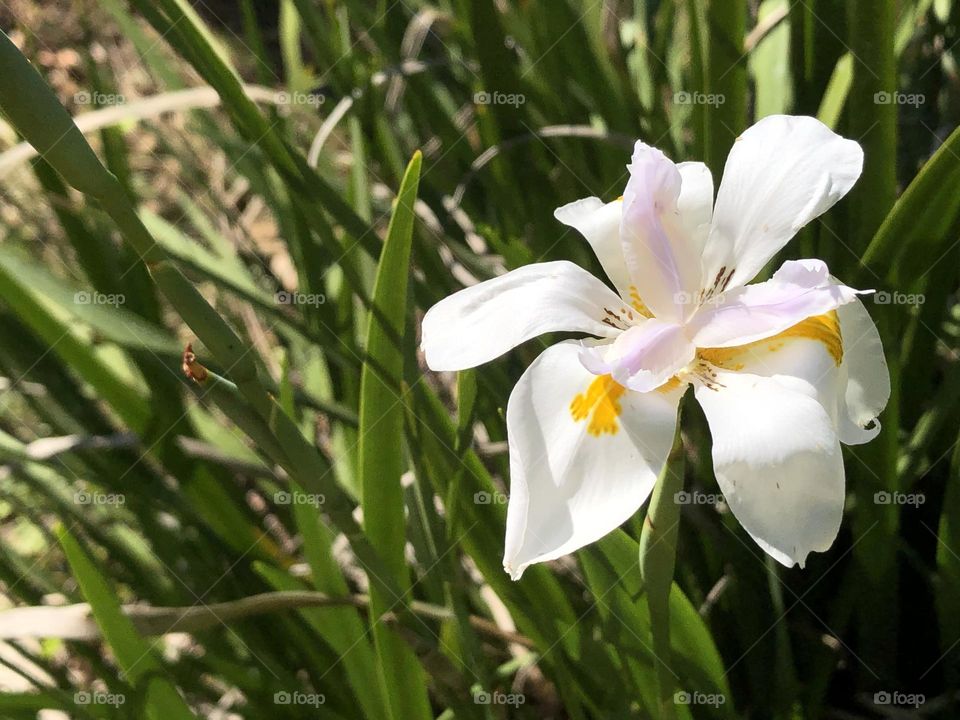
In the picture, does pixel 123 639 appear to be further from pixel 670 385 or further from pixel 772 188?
pixel 772 188

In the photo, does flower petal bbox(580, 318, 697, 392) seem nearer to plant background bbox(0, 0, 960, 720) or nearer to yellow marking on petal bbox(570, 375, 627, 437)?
yellow marking on petal bbox(570, 375, 627, 437)

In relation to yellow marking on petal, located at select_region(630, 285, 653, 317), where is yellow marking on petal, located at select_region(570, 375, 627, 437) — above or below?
below

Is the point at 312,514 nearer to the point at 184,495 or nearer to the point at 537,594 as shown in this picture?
the point at 537,594

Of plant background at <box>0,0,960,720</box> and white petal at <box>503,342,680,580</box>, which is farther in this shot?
plant background at <box>0,0,960,720</box>

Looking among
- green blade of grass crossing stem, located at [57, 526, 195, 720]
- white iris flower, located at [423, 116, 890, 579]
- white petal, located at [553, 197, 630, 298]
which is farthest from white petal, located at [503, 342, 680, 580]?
green blade of grass crossing stem, located at [57, 526, 195, 720]

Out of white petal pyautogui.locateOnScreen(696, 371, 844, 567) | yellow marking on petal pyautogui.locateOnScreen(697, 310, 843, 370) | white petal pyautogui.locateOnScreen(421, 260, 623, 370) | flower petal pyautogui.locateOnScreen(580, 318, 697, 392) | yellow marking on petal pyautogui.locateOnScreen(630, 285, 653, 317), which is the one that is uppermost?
white petal pyautogui.locateOnScreen(421, 260, 623, 370)

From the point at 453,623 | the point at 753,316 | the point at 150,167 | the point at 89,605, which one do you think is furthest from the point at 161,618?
the point at 150,167
